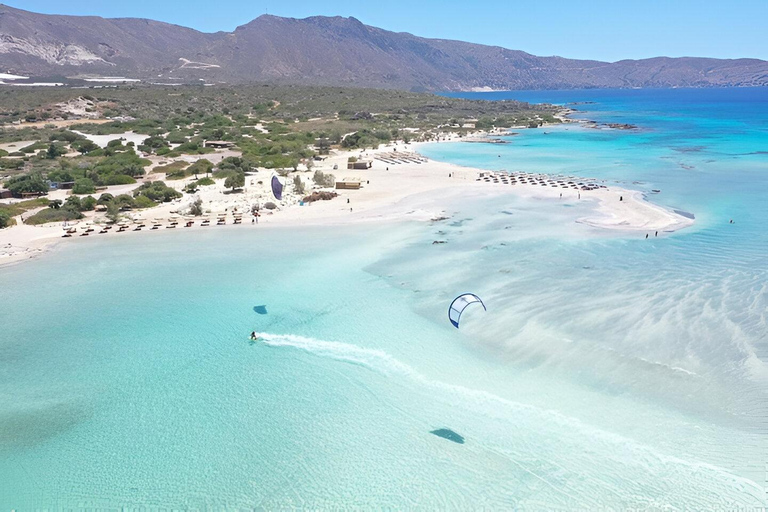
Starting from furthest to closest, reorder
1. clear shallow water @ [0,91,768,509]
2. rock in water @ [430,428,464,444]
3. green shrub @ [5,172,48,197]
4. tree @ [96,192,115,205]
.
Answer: green shrub @ [5,172,48,197], tree @ [96,192,115,205], rock in water @ [430,428,464,444], clear shallow water @ [0,91,768,509]

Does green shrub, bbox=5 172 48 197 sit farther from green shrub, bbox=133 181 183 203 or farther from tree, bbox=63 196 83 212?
green shrub, bbox=133 181 183 203

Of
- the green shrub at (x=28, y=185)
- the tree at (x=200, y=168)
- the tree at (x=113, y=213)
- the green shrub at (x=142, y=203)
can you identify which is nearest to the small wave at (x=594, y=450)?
the tree at (x=113, y=213)

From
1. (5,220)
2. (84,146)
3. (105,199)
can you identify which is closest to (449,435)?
(5,220)

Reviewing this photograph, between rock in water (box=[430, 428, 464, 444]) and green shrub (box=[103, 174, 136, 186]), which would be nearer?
rock in water (box=[430, 428, 464, 444])

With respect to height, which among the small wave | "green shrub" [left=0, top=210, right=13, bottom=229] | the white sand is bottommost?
the small wave

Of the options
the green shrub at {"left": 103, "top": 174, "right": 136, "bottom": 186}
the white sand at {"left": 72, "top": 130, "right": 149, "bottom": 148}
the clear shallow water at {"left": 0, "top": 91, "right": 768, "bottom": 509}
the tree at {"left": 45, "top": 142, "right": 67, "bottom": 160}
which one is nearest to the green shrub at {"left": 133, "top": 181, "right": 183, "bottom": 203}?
the green shrub at {"left": 103, "top": 174, "right": 136, "bottom": 186}

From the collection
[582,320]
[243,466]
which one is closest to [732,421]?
[582,320]
